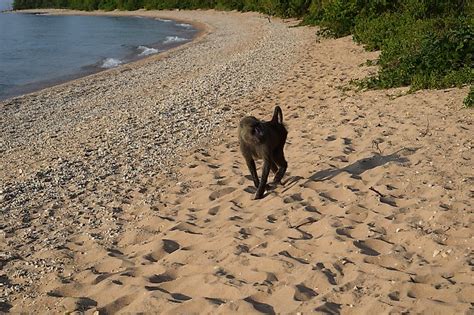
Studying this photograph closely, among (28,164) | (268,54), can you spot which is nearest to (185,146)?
(28,164)

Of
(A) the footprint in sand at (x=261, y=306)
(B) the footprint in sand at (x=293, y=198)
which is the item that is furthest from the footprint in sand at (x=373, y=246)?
(B) the footprint in sand at (x=293, y=198)

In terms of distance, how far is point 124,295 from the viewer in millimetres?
5020

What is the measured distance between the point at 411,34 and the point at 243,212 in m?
11.9

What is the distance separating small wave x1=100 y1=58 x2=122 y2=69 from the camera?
2858cm

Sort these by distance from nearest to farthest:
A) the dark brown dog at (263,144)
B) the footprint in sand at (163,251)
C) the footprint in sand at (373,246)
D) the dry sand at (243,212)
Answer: the dry sand at (243,212) < the footprint in sand at (373,246) < the footprint in sand at (163,251) < the dark brown dog at (263,144)

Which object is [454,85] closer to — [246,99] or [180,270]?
[246,99]

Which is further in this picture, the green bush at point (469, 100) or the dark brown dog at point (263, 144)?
the green bush at point (469, 100)

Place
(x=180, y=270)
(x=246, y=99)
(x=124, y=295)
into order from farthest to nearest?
(x=246, y=99) < (x=180, y=270) < (x=124, y=295)

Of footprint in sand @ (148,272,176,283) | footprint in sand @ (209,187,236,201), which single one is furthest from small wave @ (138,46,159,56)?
footprint in sand @ (148,272,176,283)

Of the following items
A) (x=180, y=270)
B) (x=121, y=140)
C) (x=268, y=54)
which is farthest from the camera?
(x=268, y=54)

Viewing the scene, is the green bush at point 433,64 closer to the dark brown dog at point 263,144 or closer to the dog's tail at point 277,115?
the dog's tail at point 277,115

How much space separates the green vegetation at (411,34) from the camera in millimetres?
12164

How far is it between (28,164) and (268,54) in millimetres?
14779

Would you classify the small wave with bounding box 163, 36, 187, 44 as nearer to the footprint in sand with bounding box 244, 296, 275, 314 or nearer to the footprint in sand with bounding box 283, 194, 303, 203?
the footprint in sand with bounding box 283, 194, 303, 203
